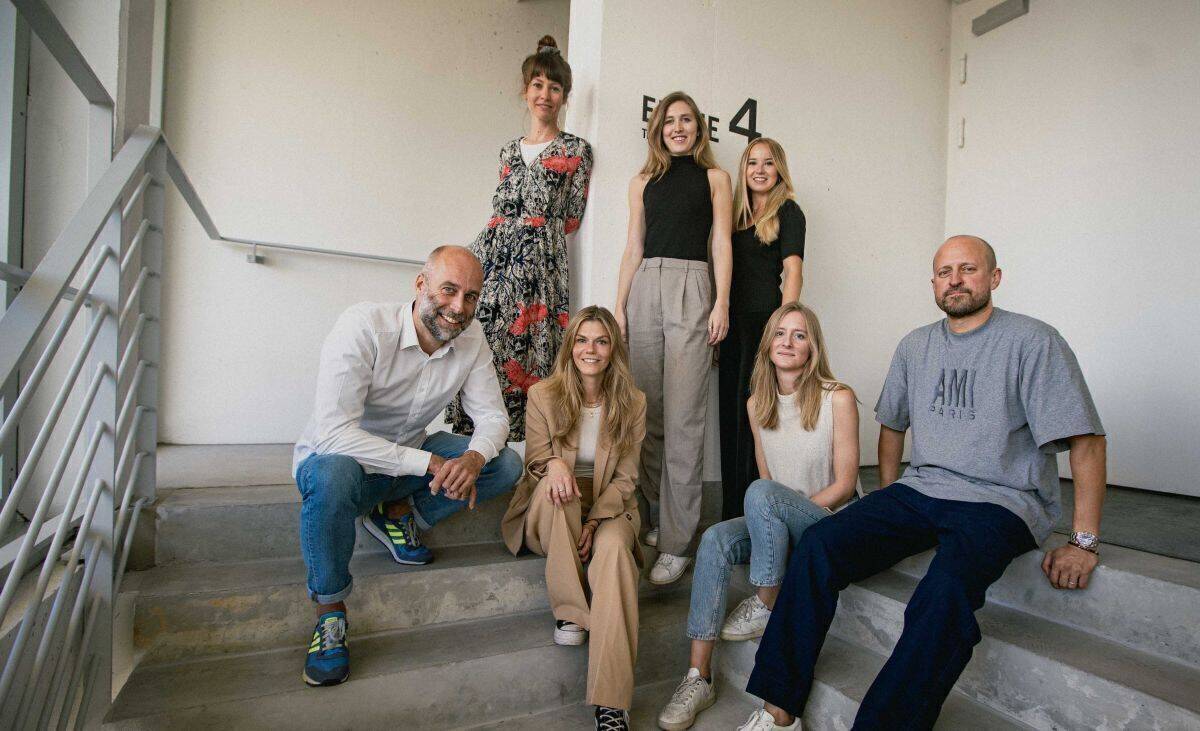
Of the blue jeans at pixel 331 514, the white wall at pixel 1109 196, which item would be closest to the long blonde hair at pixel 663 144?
the blue jeans at pixel 331 514

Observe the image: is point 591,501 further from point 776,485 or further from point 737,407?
point 737,407

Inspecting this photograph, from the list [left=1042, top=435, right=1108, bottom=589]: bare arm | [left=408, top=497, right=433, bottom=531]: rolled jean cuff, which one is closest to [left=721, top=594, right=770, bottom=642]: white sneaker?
[left=1042, top=435, right=1108, bottom=589]: bare arm

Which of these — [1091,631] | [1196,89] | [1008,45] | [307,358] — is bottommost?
[1091,631]

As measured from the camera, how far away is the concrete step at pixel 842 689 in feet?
4.31

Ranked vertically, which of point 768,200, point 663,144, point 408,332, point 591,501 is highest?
point 663,144

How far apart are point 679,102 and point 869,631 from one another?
1822 millimetres

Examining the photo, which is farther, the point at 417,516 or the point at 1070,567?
the point at 417,516

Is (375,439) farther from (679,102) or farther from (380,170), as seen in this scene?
(380,170)

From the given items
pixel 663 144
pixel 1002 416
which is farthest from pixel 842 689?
pixel 663 144

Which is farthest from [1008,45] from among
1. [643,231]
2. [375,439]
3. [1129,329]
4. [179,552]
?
[179,552]

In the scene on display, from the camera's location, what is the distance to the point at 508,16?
11.6ft

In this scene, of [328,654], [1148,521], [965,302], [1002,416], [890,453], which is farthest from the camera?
[1148,521]

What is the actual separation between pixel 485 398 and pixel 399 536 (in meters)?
0.47

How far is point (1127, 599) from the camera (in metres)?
1.37
